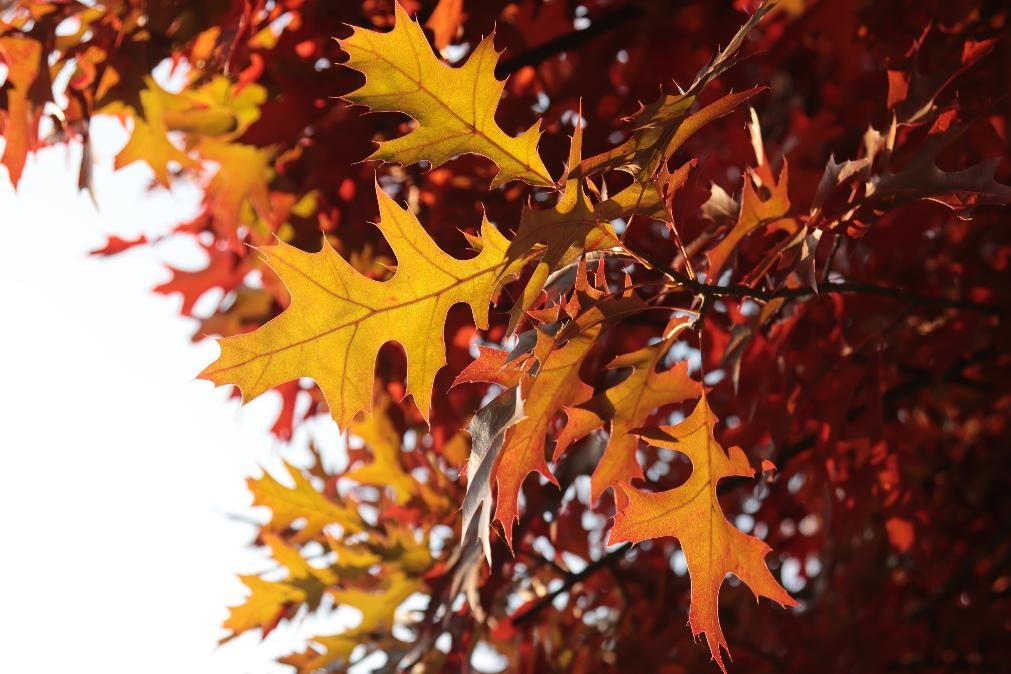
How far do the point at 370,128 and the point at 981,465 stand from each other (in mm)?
2370

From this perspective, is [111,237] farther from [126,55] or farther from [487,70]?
[487,70]

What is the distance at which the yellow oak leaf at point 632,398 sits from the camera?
1213 millimetres

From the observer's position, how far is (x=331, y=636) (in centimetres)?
203

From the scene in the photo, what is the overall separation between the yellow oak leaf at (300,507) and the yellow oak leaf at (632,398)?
3.55ft

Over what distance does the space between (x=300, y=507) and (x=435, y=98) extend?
1.41 m

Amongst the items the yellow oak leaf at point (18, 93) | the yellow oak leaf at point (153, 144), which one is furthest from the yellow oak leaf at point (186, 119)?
the yellow oak leaf at point (18, 93)

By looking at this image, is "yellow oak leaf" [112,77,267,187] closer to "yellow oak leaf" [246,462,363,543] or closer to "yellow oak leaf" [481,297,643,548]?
"yellow oak leaf" [246,462,363,543]

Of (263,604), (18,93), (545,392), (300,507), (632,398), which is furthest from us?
(300,507)

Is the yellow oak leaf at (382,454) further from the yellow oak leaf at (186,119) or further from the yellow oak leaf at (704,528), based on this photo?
the yellow oak leaf at (704,528)

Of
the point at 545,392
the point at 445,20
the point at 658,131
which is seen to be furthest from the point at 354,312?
the point at 445,20

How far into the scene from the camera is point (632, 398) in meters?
1.23

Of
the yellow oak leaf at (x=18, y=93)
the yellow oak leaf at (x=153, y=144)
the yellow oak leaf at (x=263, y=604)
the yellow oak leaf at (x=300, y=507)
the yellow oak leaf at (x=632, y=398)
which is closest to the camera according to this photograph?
the yellow oak leaf at (x=632, y=398)

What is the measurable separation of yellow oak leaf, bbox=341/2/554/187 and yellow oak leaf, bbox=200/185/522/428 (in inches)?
3.0

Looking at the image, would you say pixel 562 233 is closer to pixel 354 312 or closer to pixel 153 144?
pixel 354 312
